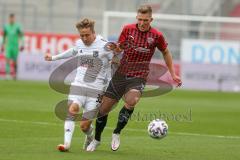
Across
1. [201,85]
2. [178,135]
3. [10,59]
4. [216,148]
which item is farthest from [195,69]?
[216,148]

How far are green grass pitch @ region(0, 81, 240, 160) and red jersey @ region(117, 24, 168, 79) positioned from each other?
50.3 inches

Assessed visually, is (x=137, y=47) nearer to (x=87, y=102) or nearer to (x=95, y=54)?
(x=95, y=54)

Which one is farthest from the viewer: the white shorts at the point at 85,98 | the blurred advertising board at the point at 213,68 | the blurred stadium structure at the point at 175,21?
the blurred stadium structure at the point at 175,21

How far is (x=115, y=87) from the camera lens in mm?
11992

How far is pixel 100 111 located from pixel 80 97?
49 centimetres

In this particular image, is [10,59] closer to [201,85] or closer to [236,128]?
[201,85]

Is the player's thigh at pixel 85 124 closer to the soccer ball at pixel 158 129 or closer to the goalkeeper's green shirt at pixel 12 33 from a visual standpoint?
the soccer ball at pixel 158 129

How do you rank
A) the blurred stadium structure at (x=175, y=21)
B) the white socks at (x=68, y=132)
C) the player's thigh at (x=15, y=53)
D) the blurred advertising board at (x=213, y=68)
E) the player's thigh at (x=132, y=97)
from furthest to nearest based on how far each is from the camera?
the blurred stadium structure at (x=175, y=21), the player's thigh at (x=15, y=53), the blurred advertising board at (x=213, y=68), the player's thigh at (x=132, y=97), the white socks at (x=68, y=132)

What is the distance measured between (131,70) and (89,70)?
2.17 ft

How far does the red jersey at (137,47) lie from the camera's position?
1188 centimetres

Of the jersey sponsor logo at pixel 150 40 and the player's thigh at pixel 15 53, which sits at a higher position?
the jersey sponsor logo at pixel 150 40

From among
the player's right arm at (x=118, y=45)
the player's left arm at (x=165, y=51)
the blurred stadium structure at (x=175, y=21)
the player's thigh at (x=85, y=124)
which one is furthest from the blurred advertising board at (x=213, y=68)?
the player's thigh at (x=85, y=124)

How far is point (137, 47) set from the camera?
11.9 m

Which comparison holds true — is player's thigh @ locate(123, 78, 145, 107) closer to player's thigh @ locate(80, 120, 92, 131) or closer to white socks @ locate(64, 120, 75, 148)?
player's thigh @ locate(80, 120, 92, 131)
